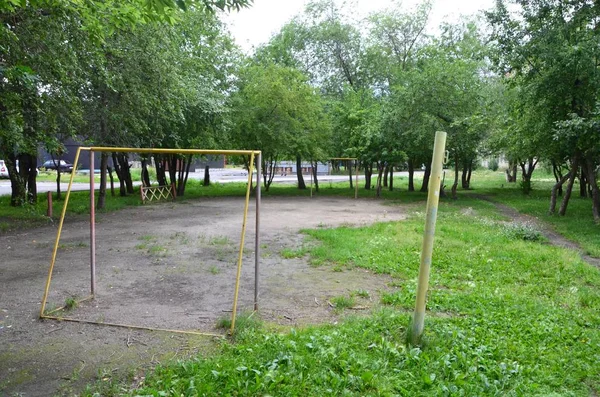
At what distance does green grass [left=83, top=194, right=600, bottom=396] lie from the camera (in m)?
3.40

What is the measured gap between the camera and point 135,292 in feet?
19.7

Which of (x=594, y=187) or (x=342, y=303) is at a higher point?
(x=594, y=187)

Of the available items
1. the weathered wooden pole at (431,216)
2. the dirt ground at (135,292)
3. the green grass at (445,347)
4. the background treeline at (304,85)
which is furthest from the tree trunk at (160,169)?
the weathered wooden pole at (431,216)

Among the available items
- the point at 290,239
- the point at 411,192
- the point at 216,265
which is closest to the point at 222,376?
the point at 216,265

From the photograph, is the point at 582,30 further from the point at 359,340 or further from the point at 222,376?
the point at 222,376

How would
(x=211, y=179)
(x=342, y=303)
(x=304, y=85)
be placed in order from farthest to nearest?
(x=211, y=179)
(x=304, y=85)
(x=342, y=303)

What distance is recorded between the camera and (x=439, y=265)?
7684mm

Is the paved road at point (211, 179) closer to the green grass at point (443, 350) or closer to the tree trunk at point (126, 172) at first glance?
the tree trunk at point (126, 172)

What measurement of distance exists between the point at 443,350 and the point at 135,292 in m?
3.95

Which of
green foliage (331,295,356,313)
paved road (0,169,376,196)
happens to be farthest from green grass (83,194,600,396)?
paved road (0,169,376,196)

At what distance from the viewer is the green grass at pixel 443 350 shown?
340cm

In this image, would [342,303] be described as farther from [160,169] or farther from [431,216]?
[160,169]

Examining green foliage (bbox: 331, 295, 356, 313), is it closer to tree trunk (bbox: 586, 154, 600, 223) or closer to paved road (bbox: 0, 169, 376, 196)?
tree trunk (bbox: 586, 154, 600, 223)

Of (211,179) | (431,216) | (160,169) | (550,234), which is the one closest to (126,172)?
(160,169)
